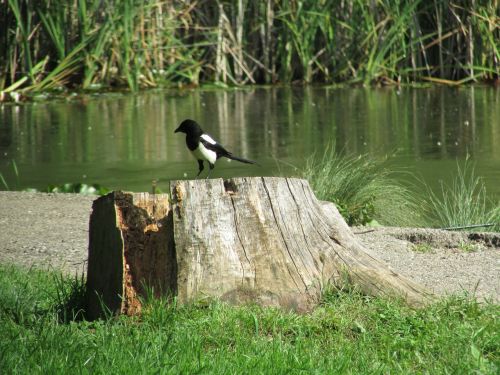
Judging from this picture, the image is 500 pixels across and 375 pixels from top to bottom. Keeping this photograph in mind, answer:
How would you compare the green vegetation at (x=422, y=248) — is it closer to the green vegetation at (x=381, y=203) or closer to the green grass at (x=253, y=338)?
the green vegetation at (x=381, y=203)

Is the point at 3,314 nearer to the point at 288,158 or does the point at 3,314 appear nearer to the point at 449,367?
the point at 449,367

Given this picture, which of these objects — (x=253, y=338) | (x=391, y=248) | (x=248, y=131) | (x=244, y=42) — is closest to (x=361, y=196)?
(x=391, y=248)

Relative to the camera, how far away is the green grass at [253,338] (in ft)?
10.9

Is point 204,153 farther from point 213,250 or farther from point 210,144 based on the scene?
point 213,250

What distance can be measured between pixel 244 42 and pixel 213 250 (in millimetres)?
12472

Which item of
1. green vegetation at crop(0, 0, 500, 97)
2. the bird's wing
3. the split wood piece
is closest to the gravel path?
the split wood piece

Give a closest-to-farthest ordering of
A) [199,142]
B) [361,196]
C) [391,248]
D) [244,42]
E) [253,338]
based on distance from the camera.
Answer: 1. [253,338]
2. [391,248]
3. [361,196]
4. [199,142]
5. [244,42]

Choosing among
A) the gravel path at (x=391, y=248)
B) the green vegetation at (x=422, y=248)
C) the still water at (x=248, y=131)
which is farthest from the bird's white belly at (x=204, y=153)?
the green vegetation at (x=422, y=248)

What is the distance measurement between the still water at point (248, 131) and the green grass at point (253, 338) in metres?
3.84

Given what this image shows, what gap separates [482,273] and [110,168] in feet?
16.7

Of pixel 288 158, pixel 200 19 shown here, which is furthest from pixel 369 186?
pixel 200 19

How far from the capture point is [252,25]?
1642 centimetres

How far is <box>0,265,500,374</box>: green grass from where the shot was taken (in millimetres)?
3320

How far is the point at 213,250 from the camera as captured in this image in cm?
411
